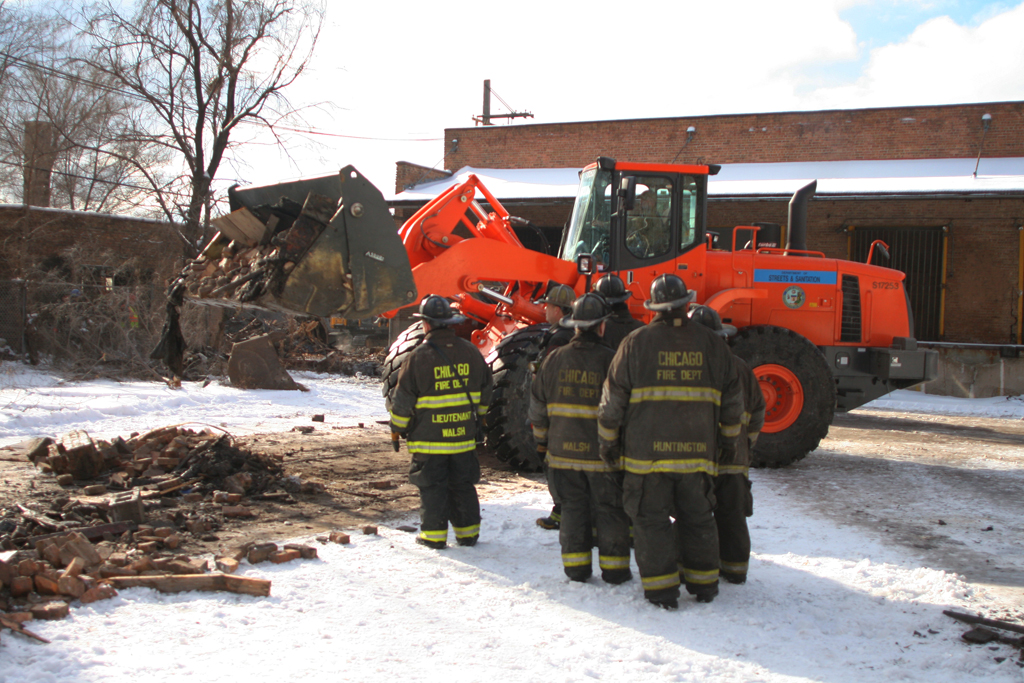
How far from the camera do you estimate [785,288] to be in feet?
28.6

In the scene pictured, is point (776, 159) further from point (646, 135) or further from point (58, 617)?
point (58, 617)

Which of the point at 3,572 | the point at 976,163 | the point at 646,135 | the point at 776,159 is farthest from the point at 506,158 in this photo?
the point at 3,572

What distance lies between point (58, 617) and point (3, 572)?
48cm

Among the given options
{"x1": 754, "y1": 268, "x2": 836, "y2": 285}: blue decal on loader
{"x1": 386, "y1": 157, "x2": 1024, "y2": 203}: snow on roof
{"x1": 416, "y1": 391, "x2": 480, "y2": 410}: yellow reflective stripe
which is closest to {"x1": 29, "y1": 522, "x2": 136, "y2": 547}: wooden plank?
{"x1": 416, "y1": 391, "x2": 480, "y2": 410}: yellow reflective stripe

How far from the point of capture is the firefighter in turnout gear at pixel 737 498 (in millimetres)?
4516

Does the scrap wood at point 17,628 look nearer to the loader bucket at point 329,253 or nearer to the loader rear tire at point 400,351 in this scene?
the loader bucket at point 329,253

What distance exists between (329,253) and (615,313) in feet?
7.46

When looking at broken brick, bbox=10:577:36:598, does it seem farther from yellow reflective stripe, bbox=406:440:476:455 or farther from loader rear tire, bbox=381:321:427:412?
loader rear tire, bbox=381:321:427:412

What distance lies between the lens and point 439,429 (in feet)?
16.8

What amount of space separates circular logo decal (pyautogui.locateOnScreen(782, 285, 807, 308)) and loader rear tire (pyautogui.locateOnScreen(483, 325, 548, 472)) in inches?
128

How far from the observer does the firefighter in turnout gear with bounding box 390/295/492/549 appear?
507 centimetres

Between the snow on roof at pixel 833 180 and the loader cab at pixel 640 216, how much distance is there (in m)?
11.3

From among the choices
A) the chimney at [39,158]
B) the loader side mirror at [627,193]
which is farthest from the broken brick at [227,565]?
the chimney at [39,158]

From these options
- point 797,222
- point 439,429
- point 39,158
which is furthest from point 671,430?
point 39,158
